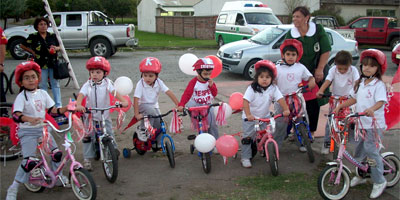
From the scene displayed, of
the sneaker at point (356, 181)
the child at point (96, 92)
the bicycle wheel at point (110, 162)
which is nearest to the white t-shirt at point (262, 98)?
the sneaker at point (356, 181)

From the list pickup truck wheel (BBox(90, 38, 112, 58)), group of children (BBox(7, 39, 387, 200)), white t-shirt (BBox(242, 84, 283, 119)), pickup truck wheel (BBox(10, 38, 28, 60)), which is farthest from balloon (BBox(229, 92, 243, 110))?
pickup truck wheel (BBox(10, 38, 28, 60))

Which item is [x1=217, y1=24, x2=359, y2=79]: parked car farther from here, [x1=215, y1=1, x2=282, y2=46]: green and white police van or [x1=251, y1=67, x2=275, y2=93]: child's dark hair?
[x1=251, y1=67, x2=275, y2=93]: child's dark hair

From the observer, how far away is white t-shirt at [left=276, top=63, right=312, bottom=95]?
5320mm

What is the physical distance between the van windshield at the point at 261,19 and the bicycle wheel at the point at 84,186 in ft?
50.4

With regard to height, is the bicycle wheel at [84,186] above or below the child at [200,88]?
below

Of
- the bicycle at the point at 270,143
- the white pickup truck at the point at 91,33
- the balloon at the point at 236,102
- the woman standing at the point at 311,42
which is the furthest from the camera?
the white pickup truck at the point at 91,33

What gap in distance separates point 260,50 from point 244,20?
7.01 metres

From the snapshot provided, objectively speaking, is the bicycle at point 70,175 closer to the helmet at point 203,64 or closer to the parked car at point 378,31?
the helmet at point 203,64

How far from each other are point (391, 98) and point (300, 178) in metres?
1.52

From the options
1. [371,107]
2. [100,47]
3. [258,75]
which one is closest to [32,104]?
[258,75]

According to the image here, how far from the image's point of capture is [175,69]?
14.4 meters

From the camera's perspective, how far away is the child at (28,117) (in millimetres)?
4152

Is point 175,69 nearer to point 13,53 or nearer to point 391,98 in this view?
point 13,53

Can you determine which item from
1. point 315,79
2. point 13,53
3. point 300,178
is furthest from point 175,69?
point 300,178
